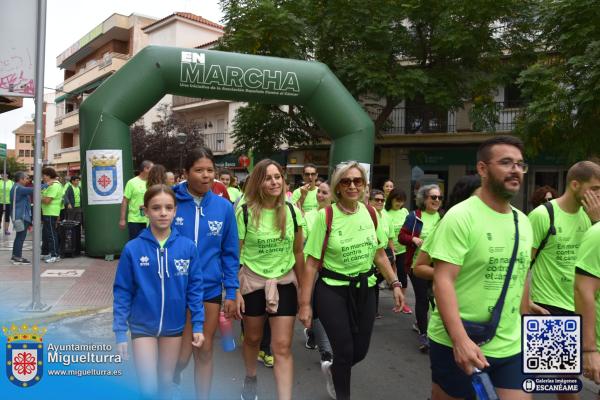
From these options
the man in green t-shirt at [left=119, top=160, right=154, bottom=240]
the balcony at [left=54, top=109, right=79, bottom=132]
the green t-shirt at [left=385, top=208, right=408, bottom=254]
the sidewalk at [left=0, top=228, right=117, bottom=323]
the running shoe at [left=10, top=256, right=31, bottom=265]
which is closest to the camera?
the sidewalk at [left=0, top=228, right=117, bottom=323]

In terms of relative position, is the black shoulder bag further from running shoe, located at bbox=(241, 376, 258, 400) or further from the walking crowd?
running shoe, located at bbox=(241, 376, 258, 400)

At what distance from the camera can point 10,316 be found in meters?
6.02

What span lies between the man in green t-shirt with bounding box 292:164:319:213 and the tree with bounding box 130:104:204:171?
1869cm

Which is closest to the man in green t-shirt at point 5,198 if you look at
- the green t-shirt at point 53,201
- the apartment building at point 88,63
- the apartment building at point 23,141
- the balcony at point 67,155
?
the green t-shirt at point 53,201

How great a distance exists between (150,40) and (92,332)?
1321 inches

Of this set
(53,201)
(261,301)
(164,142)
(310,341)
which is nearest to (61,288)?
(53,201)

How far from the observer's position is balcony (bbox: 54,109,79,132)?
4131 cm

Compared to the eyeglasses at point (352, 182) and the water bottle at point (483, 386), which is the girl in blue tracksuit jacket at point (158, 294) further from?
the water bottle at point (483, 386)

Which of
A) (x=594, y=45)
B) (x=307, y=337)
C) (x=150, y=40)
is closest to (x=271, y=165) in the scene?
(x=307, y=337)

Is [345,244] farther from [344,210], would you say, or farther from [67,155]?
[67,155]

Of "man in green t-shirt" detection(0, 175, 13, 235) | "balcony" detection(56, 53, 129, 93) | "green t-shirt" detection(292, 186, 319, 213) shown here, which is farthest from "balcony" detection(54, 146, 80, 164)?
"green t-shirt" detection(292, 186, 319, 213)

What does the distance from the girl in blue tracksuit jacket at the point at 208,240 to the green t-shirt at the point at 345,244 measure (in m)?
0.59

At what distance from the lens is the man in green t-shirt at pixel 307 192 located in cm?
839

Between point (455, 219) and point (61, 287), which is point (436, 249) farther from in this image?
point (61, 287)
